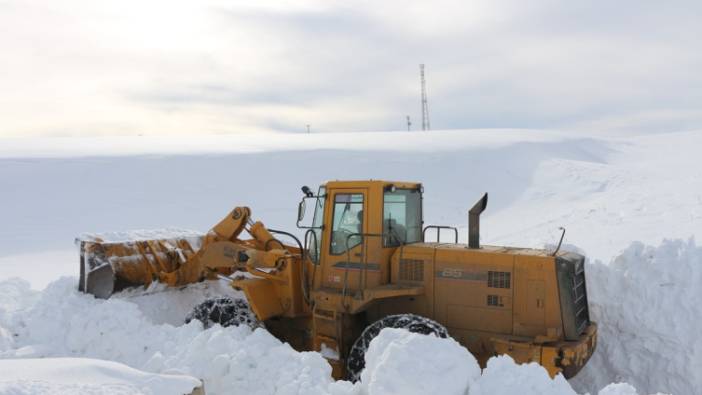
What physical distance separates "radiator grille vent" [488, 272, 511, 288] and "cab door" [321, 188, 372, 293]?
1342mm

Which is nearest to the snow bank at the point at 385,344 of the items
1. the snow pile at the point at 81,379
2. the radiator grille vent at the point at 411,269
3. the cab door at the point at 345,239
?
the snow pile at the point at 81,379

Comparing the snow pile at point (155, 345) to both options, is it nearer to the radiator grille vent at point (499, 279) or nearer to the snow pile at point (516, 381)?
the snow pile at point (516, 381)

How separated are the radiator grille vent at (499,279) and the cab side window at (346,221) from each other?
1.40 metres

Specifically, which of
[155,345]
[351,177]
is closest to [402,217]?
[155,345]

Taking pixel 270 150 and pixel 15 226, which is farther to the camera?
pixel 270 150

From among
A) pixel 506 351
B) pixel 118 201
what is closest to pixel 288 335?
pixel 506 351

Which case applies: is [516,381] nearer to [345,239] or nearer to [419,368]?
[419,368]

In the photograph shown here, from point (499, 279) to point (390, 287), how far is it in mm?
1115

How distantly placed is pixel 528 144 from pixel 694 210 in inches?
662

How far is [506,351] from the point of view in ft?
19.2

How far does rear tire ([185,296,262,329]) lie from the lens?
700 centimetres

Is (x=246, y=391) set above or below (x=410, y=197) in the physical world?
below

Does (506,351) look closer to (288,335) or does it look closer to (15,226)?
(288,335)

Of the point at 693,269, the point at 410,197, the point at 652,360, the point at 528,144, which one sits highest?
the point at 528,144
